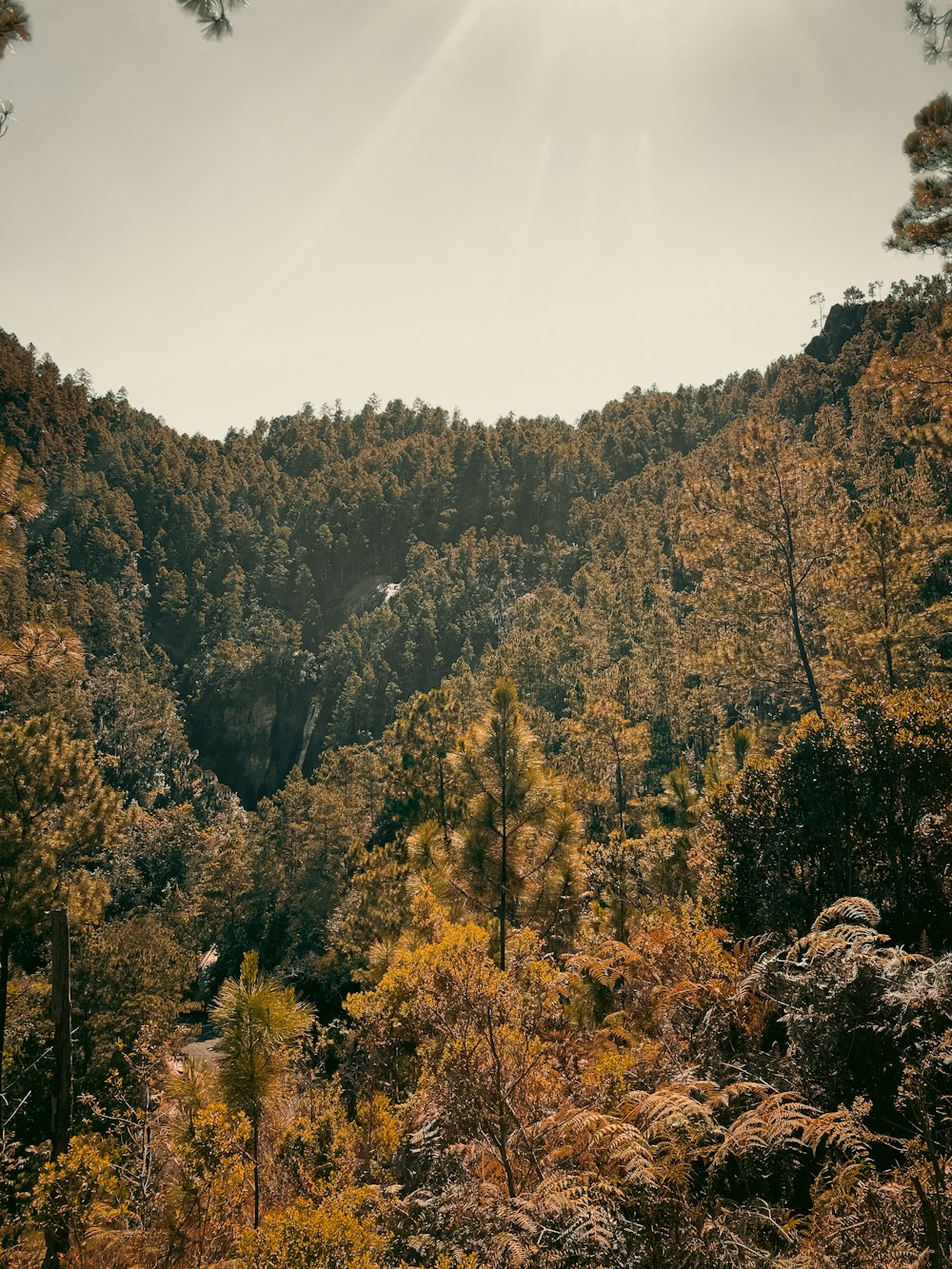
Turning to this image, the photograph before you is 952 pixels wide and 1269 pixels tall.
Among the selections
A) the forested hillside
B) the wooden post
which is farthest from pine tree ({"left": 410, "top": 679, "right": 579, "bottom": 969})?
the wooden post

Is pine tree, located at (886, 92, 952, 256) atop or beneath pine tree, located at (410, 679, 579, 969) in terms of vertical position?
atop

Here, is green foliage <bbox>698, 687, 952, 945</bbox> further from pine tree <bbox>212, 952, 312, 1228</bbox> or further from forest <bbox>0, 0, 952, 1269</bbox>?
pine tree <bbox>212, 952, 312, 1228</bbox>

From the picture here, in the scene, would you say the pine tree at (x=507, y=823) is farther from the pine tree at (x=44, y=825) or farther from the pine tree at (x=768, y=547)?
the pine tree at (x=768, y=547)

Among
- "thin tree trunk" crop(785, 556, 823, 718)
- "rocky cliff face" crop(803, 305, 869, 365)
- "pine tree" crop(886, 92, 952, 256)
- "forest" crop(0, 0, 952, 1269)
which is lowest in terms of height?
"forest" crop(0, 0, 952, 1269)

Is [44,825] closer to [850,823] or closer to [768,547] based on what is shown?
[850,823]

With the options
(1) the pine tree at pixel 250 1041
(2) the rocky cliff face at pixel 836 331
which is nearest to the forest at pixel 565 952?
(1) the pine tree at pixel 250 1041

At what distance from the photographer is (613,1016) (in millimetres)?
8219

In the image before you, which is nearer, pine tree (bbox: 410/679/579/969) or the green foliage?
the green foliage

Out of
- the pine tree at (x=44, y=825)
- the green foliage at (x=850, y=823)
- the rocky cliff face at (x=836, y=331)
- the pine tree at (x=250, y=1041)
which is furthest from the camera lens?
the rocky cliff face at (x=836, y=331)

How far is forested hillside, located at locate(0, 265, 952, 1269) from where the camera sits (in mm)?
4848

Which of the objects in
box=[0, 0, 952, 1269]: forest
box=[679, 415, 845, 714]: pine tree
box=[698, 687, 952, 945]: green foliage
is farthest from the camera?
box=[679, 415, 845, 714]: pine tree

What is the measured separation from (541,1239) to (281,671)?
90.7 metres

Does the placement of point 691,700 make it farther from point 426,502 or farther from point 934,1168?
point 426,502

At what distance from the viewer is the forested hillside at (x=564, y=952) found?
4.85m
